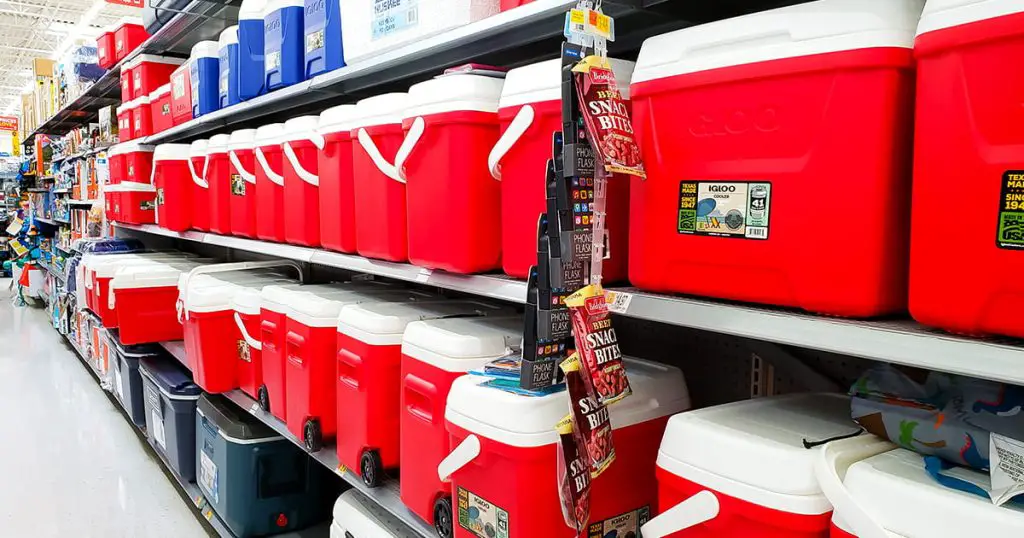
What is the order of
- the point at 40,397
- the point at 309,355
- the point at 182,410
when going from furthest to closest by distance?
the point at 40,397 → the point at 182,410 → the point at 309,355

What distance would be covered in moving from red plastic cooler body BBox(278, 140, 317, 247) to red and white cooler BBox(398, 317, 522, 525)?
77 centimetres

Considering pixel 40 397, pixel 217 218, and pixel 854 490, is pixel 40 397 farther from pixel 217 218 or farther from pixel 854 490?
pixel 854 490

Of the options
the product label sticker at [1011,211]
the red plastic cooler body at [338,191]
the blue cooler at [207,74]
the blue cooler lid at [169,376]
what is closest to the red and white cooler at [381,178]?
the red plastic cooler body at [338,191]

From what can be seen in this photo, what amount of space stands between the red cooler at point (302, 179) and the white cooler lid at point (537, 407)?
109 centimetres

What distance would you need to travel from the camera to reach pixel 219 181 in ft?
9.83

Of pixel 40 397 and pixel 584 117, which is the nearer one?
pixel 584 117

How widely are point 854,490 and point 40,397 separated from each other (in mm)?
5760

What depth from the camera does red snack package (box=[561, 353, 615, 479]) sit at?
1.18 metres

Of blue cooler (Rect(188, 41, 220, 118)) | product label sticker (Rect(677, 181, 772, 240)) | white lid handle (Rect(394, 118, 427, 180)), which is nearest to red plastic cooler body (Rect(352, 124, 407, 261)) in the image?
white lid handle (Rect(394, 118, 427, 180))

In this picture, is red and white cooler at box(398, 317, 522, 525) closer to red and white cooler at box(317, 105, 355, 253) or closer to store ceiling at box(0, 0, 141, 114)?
red and white cooler at box(317, 105, 355, 253)

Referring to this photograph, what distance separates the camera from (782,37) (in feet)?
3.21

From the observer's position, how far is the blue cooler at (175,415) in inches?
132

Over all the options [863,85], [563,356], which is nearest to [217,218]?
[563,356]

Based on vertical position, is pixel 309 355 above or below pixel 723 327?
below
